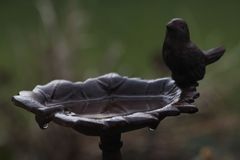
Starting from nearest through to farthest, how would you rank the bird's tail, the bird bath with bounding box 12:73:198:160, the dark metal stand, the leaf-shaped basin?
1. the bird bath with bounding box 12:73:198:160
2. the leaf-shaped basin
3. the dark metal stand
4. the bird's tail

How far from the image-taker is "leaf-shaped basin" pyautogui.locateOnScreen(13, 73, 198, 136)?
2.02 meters

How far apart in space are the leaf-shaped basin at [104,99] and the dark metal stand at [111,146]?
0.24ft

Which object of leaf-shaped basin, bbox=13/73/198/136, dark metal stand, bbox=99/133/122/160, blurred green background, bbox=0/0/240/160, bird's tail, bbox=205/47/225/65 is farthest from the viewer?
blurred green background, bbox=0/0/240/160

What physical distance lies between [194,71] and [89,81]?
413 mm

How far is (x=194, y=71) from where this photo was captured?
2189mm

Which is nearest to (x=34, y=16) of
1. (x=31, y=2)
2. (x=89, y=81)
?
(x=31, y=2)

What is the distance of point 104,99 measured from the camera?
2.38m

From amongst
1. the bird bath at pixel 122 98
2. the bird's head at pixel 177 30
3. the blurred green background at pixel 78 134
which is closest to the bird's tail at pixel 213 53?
the bird bath at pixel 122 98

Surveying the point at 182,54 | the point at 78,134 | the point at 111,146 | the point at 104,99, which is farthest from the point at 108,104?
the point at 78,134

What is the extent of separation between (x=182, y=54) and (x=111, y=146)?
375 mm

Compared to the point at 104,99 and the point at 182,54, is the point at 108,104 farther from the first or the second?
the point at 182,54

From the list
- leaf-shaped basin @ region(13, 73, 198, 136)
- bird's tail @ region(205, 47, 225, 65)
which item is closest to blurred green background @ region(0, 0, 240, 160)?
leaf-shaped basin @ region(13, 73, 198, 136)

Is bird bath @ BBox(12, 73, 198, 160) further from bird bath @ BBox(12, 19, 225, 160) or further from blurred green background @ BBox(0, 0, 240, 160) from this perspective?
blurred green background @ BBox(0, 0, 240, 160)

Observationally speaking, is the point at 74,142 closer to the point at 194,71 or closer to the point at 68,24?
the point at 68,24
